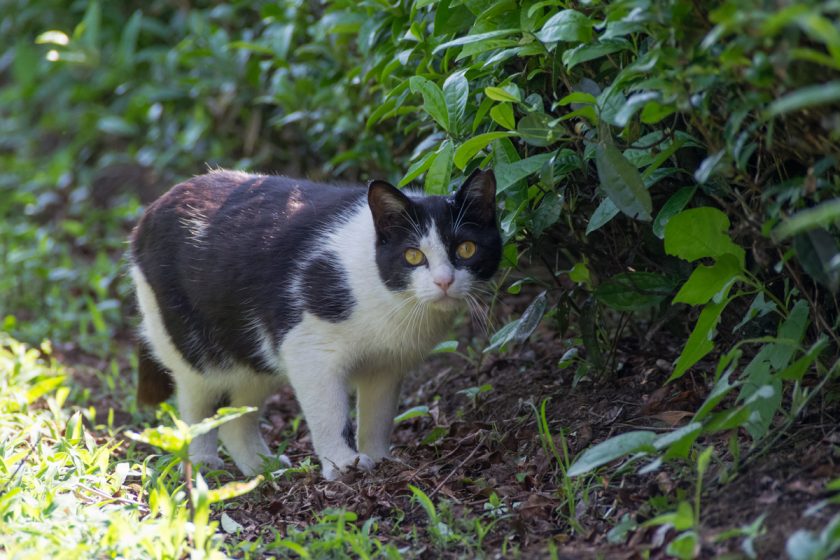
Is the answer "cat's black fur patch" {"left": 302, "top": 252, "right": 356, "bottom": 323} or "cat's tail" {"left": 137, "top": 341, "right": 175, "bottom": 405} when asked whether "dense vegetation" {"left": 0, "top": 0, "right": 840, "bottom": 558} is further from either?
"cat's black fur patch" {"left": 302, "top": 252, "right": 356, "bottom": 323}

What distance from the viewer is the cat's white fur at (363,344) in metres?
3.70

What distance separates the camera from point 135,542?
2658 millimetres

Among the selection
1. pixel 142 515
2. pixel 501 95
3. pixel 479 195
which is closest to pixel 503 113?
pixel 501 95

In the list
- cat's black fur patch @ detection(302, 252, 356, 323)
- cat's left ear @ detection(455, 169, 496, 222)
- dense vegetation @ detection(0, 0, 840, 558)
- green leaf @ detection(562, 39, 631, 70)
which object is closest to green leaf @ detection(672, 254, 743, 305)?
dense vegetation @ detection(0, 0, 840, 558)

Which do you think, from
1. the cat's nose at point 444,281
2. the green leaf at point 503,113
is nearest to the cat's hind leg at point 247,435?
the cat's nose at point 444,281

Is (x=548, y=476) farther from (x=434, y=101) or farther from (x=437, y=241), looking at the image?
(x=434, y=101)

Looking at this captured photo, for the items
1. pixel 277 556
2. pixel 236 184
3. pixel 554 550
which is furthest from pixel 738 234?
pixel 236 184

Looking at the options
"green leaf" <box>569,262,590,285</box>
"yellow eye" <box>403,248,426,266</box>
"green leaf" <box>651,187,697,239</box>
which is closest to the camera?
"green leaf" <box>651,187,697,239</box>

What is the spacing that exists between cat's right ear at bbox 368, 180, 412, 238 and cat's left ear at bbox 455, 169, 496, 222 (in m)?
0.20

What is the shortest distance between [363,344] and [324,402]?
0.26 m

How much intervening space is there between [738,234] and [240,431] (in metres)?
2.24

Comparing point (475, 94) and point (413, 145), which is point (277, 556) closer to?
point (475, 94)

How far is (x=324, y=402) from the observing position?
385cm

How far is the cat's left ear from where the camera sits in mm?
3555
